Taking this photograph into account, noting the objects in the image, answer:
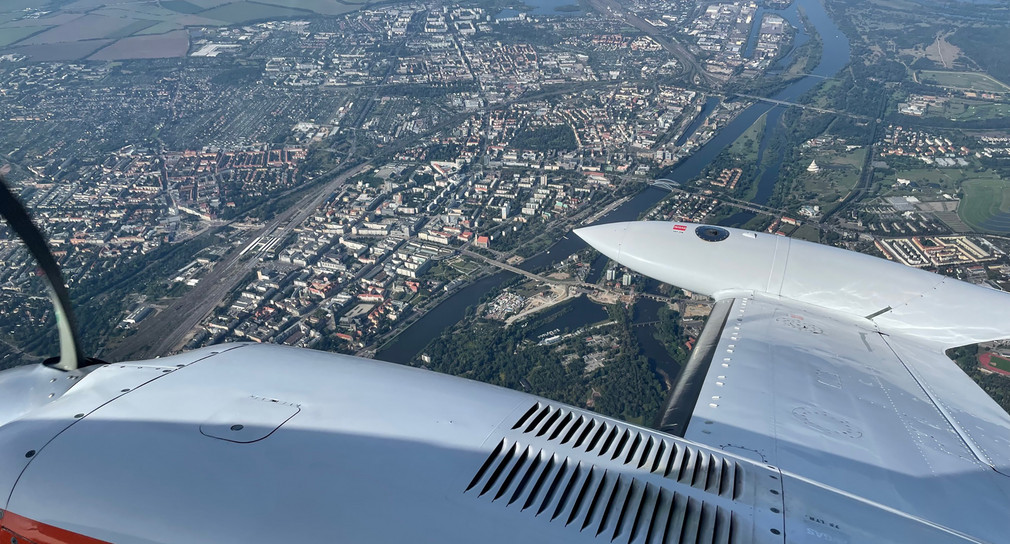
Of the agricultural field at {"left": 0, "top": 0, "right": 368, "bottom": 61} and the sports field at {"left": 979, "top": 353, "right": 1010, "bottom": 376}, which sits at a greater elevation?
the agricultural field at {"left": 0, "top": 0, "right": 368, "bottom": 61}

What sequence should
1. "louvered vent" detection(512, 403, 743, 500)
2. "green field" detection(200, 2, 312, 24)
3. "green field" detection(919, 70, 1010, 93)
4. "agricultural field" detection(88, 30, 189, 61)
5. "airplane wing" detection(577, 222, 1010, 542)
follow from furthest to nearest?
"green field" detection(200, 2, 312, 24) → "agricultural field" detection(88, 30, 189, 61) → "green field" detection(919, 70, 1010, 93) → "airplane wing" detection(577, 222, 1010, 542) → "louvered vent" detection(512, 403, 743, 500)

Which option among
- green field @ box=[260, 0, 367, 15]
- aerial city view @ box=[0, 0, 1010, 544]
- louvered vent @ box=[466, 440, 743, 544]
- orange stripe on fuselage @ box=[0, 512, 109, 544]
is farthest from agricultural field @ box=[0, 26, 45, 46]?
louvered vent @ box=[466, 440, 743, 544]

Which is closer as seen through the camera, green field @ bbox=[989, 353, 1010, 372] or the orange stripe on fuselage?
the orange stripe on fuselage

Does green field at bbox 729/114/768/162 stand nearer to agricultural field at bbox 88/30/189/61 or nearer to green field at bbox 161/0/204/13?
agricultural field at bbox 88/30/189/61

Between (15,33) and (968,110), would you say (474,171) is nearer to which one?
(968,110)

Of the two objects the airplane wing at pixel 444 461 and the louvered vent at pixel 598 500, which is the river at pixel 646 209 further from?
the louvered vent at pixel 598 500

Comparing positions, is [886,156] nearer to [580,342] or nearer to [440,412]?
[580,342]
